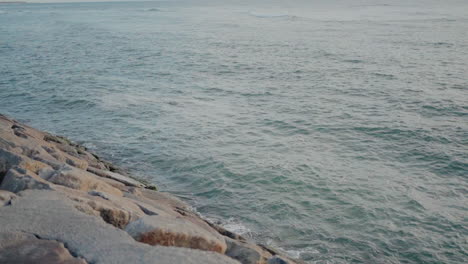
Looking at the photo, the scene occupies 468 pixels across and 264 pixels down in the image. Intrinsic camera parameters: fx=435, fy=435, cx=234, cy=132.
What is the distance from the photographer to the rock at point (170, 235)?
6.44m

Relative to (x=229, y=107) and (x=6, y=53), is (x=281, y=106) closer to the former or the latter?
(x=229, y=107)

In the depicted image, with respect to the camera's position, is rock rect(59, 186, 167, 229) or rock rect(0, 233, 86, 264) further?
rock rect(59, 186, 167, 229)

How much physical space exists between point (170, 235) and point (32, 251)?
1870 mm

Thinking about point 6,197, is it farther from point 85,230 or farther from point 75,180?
point 85,230

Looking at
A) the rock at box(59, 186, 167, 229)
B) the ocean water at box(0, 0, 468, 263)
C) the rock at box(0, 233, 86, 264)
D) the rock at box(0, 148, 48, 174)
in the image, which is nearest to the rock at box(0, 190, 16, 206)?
the rock at box(59, 186, 167, 229)

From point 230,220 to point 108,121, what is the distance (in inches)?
428

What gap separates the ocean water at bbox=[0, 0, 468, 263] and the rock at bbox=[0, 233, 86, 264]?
6.25 m

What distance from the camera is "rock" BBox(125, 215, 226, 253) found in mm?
6438

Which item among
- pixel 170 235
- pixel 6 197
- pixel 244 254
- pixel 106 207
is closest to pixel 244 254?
pixel 244 254

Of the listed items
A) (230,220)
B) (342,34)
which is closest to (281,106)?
(230,220)

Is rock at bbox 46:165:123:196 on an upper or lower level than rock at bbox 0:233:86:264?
lower


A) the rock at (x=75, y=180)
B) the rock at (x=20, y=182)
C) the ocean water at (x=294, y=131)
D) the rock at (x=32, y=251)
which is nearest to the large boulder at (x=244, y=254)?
the rock at (x=32, y=251)

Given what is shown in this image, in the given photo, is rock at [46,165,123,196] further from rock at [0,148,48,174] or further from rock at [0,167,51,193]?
rock at [0,148,48,174]

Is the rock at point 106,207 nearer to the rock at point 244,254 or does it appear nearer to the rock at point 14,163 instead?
the rock at point 14,163
